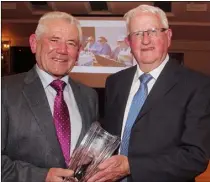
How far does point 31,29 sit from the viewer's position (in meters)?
9.47

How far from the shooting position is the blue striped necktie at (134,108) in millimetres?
1540

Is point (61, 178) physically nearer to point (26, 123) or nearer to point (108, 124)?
point (26, 123)

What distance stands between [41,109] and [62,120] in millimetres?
101

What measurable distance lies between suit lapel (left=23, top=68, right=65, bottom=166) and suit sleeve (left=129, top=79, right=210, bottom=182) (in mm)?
319

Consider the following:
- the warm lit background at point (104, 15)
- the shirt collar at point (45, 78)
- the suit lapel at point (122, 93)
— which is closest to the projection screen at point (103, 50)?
the warm lit background at point (104, 15)

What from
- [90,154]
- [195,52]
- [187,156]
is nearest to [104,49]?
[187,156]

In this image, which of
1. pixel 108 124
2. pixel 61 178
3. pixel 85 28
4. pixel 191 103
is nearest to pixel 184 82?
pixel 191 103

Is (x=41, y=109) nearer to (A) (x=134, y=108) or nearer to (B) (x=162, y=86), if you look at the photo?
(A) (x=134, y=108)

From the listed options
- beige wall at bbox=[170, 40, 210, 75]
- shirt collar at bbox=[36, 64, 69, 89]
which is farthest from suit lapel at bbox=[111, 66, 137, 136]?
beige wall at bbox=[170, 40, 210, 75]

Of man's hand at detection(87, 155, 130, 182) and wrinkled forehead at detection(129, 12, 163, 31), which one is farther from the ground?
wrinkled forehead at detection(129, 12, 163, 31)

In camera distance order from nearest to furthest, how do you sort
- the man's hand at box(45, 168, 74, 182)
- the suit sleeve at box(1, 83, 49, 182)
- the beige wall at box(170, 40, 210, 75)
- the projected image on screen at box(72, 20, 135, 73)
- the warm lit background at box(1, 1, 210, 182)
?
the man's hand at box(45, 168, 74, 182), the suit sleeve at box(1, 83, 49, 182), the projected image on screen at box(72, 20, 135, 73), the warm lit background at box(1, 1, 210, 182), the beige wall at box(170, 40, 210, 75)

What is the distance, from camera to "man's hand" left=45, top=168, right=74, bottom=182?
4.12ft

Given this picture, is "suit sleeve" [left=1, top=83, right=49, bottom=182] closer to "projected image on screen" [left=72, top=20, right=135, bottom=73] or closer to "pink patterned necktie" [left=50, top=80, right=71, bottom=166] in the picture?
"pink patterned necktie" [left=50, top=80, right=71, bottom=166]

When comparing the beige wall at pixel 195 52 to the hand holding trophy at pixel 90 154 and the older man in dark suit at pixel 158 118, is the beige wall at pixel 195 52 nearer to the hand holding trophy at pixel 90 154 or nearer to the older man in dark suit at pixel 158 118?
the older man in dark suit at pixel 158 118
